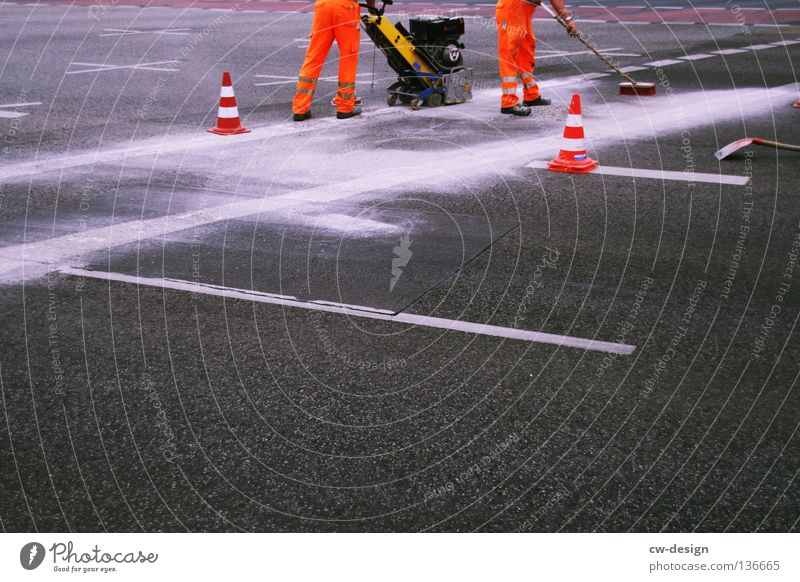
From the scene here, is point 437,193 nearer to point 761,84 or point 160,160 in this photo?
Answer: point 160,160

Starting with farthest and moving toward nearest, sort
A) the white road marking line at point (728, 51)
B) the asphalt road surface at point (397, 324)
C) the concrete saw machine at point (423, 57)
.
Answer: the white road marking line at point (728, 51)
the concrete saw machine at point (423, 57)
the asphalt road surface at point (397, 324)

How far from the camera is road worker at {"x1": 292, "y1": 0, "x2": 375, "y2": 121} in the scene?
458 inches

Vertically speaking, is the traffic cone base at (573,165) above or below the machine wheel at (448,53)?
below

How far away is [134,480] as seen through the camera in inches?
160

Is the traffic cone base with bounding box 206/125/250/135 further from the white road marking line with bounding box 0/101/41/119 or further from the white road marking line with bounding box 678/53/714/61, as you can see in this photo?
the white road marking line with bounding box 678/53/714/61

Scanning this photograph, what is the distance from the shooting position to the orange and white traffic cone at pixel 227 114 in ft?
35.7

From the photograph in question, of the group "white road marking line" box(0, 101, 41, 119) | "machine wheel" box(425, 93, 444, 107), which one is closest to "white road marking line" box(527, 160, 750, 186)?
"machine wheel" box(425, 93, 444, 107)

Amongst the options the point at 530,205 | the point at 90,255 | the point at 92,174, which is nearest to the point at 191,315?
the point at 90,255

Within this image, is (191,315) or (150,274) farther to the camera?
(150,274)

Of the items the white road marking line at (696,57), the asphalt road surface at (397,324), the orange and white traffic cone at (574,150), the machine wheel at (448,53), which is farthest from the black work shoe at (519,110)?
the white road marking line at (696,57)

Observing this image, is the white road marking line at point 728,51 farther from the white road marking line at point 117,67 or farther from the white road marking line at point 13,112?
the white road marking line at point 13,112

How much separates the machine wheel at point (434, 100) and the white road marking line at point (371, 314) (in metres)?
6.86

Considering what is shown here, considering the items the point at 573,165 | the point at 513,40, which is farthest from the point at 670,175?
the point at 513,40

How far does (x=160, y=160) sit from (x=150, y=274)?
3.55m
